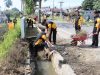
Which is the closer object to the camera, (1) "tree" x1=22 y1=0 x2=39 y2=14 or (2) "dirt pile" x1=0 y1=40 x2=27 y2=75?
(2) "dirt pile" x1=0 y1=40 x2=27 y2=75

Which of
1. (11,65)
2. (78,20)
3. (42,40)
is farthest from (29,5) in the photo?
(11,65)

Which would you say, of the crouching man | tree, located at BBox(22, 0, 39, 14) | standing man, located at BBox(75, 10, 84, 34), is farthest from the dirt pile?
tree, located at BBox(22, 0, 39, 14)

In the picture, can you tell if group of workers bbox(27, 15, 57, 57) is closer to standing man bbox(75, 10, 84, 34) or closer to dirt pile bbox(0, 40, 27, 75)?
standing man bbox(75, 10, 84, 34)

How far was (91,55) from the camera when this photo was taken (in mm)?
13938

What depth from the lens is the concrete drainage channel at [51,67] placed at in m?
10.6

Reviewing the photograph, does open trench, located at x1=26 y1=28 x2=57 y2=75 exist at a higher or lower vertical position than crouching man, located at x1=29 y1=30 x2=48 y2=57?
lower

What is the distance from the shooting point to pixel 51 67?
13.7 meters

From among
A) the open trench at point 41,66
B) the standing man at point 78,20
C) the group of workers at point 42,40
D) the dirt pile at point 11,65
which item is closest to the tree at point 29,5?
the standing man at point 78,20

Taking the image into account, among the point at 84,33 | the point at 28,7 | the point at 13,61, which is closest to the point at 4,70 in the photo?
the point at 13,61

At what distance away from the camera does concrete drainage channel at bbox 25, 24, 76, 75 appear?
10584 millimetres

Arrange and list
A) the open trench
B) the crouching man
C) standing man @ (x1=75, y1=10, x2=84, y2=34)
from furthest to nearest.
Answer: standing man @ (x1=75, y1=10, x2=84, y2=34), the crouching man, the open trench

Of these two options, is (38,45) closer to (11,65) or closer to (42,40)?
(42,40)

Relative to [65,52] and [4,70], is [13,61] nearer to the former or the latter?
[4,70]

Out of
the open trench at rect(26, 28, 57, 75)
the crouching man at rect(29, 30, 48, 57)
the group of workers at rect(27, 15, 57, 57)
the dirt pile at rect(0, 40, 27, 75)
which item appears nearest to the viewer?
the dirt pile at rect(0, 40, 27, 75)
